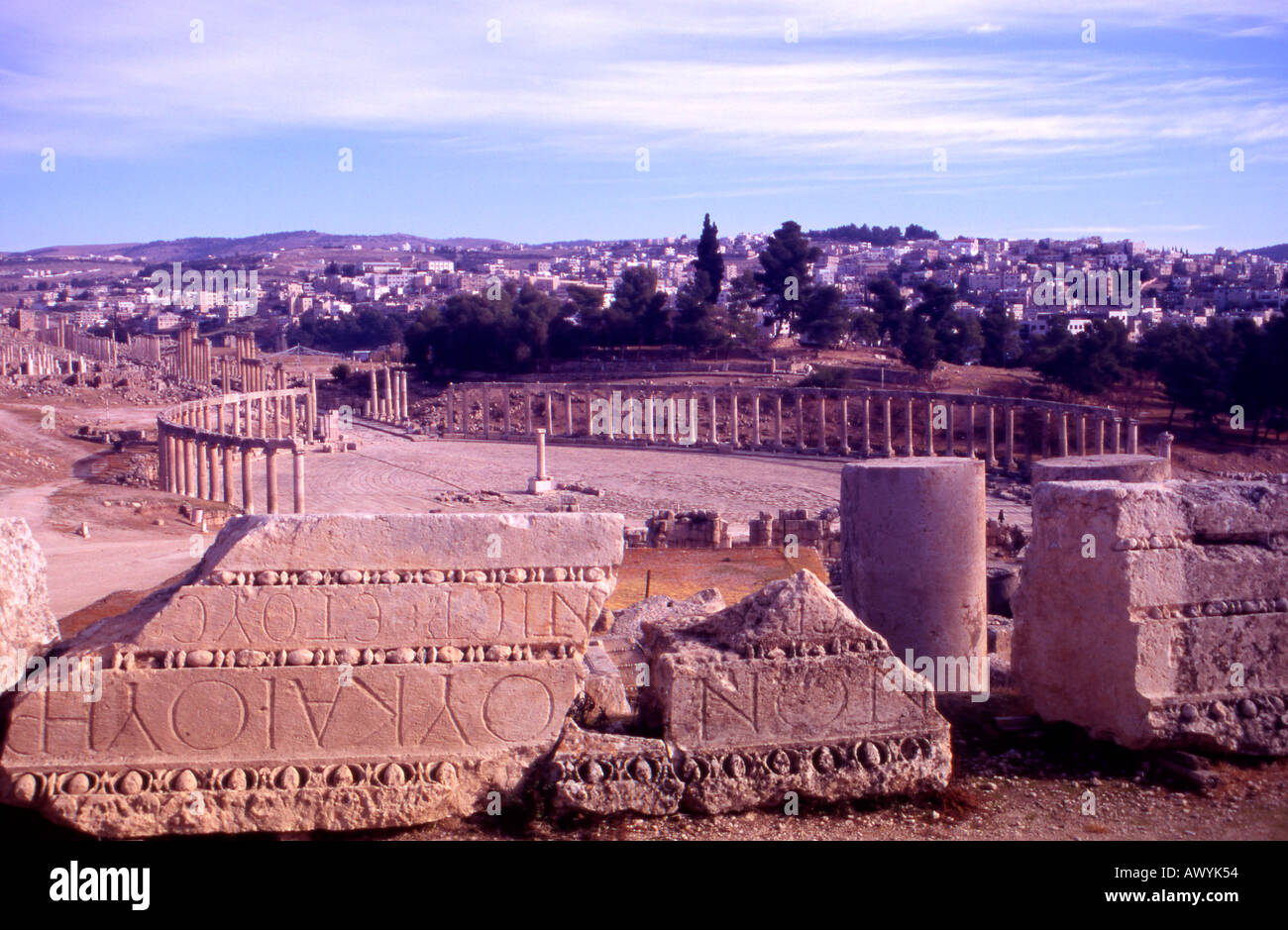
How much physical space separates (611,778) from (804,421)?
4955 centimetres

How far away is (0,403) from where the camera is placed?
4919 centimetres

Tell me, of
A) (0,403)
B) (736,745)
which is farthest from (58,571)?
(0,403)

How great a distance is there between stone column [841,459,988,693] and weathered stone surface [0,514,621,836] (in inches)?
115

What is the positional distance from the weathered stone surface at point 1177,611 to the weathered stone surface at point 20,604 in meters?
5.84

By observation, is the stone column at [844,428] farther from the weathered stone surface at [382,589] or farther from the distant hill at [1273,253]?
the distant hill at [1273,253]

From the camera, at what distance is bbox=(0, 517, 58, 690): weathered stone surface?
218 inches

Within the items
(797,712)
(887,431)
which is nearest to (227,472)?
(887,431)

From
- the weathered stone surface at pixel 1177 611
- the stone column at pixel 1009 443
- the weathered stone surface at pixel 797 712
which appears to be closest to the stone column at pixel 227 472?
the weathered stone surface at pixel 797 712

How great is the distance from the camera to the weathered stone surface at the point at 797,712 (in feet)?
18.5

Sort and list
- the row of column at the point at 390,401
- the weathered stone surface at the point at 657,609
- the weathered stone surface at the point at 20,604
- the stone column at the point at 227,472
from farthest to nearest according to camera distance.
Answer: the row of column at the point at 390,401 < the stone column at the point at 227,472 < the weathered stone surface at the point at 657,609 < the weathered stone surface at the point at 20,604

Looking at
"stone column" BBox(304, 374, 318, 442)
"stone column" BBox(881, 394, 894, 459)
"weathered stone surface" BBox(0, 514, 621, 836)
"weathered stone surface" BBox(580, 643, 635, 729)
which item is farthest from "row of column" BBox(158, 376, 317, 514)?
"stone column" BBox(881, 394, 894, 459)

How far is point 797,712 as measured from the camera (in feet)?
18.9

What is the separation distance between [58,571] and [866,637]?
17.3 meters
